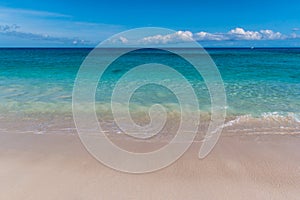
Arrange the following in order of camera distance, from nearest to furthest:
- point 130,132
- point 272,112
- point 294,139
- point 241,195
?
point 241,195 → point 294,139 → point 130,132 → point 272,112

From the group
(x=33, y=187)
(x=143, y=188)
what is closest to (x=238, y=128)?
(x=143, y=188)

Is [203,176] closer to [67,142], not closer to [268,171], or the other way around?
[268,171]

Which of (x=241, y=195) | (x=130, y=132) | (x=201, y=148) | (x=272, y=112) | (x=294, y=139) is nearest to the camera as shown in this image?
(x=241, y=195)

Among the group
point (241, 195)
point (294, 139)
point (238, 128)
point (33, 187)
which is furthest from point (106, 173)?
point (294, 139)

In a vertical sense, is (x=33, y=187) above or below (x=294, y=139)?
below

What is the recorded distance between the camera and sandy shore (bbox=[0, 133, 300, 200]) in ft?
10.8

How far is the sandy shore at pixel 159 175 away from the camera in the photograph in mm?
3299

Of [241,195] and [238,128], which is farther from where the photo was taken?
[238,128]

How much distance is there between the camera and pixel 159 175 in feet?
12.3

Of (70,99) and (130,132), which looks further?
(70,99)

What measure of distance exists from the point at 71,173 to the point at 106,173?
51 centimetres

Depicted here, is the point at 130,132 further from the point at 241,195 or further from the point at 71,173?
the point at 241,195

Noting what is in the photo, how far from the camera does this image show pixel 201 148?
4.82 metres

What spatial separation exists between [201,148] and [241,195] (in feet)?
5.21
